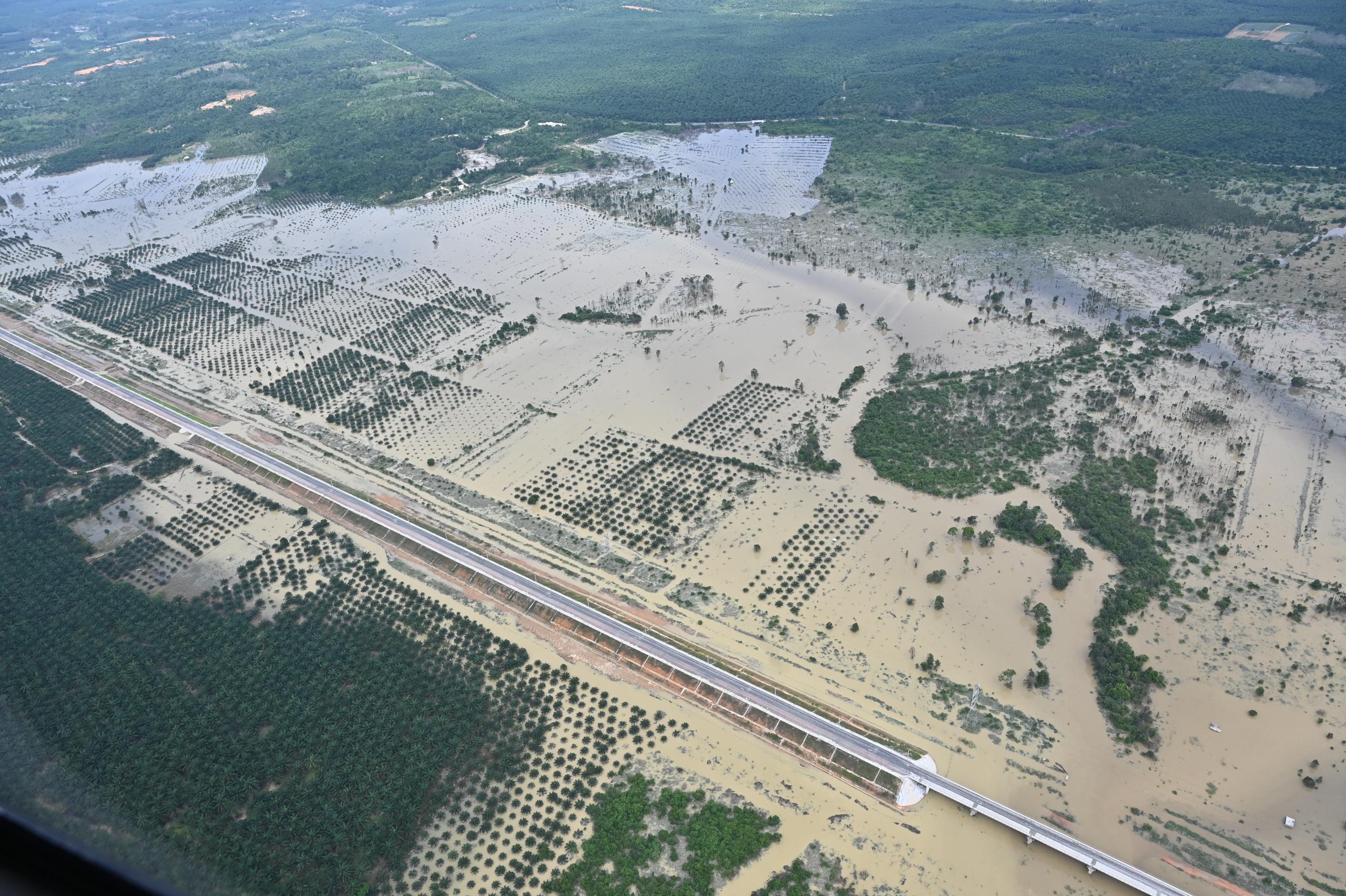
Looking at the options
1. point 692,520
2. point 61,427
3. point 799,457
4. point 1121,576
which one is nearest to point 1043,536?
point 1121,576

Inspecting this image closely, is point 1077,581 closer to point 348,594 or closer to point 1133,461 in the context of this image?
point 1133,461

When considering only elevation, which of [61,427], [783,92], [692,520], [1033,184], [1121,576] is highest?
[783,92]

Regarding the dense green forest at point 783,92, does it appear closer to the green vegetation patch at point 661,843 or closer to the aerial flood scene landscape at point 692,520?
the aerial flood scene landscape at point 692,520

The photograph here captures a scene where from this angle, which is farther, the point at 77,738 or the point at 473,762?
the point at 473,762

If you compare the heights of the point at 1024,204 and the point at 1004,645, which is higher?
the point at 1024,204

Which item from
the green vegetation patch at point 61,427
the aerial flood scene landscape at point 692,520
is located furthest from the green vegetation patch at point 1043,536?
the green vegetation patch at point 61,427

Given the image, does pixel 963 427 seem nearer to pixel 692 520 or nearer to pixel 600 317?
pixel 692 520

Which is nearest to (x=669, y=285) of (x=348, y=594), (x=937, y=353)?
(x=937, y=353)
